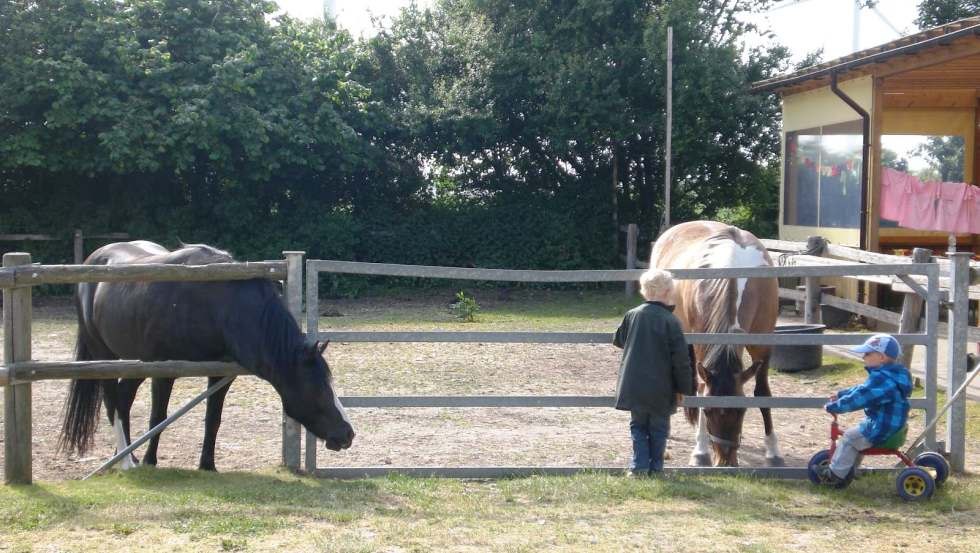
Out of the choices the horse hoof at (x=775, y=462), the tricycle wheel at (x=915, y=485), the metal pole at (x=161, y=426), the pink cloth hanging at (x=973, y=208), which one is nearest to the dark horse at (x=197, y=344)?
the metal pole at (x=161, y=426)

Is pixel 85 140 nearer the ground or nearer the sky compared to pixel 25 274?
nearer the sky

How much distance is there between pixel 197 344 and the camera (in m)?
5.70

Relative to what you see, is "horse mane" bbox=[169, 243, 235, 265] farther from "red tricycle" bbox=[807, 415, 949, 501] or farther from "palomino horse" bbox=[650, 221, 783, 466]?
"red tricycle" bbox=[807, 415, 949, 501]

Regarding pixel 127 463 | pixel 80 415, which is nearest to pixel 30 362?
pixel 127 463

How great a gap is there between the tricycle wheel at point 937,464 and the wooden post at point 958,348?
1.72ft

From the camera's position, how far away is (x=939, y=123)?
49.7ft

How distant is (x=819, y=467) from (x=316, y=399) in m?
2.92

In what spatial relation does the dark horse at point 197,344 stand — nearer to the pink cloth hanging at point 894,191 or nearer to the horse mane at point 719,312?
the horse mane at point 719,312

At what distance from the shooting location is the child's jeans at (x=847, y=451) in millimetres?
5125

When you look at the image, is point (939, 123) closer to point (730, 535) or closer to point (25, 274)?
point (730, 535)

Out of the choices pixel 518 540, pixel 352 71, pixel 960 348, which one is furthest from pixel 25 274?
pixel 352 71

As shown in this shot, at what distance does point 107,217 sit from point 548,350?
10.6 m

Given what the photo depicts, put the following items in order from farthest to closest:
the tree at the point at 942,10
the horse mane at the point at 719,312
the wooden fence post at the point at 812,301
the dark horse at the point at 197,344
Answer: the tree at the point at 942,10 < the wooden fence post at the point at 812,301 < the horse mane at the point at 719,312 < the dark horse at the point at 197,344

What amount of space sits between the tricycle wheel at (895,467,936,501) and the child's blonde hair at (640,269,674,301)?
1.61m
